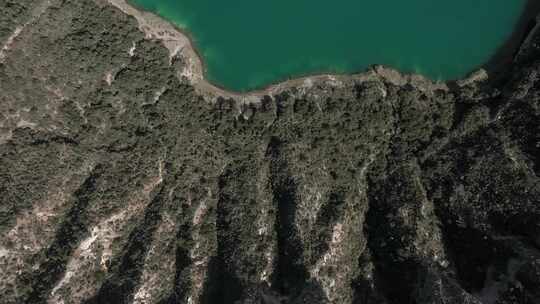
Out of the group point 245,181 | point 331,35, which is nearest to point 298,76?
point 331,35

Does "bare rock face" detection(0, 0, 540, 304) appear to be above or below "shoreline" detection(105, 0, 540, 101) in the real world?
below

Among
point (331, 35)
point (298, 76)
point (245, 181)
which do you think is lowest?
point (245, 181)

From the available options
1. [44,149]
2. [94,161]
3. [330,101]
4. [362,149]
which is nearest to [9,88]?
[44,149]

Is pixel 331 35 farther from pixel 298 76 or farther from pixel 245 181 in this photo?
pixel 245 181

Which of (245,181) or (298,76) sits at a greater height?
(298,76)

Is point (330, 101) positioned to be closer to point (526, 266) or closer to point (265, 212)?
point (265, 212)

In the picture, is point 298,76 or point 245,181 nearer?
point 245,181
